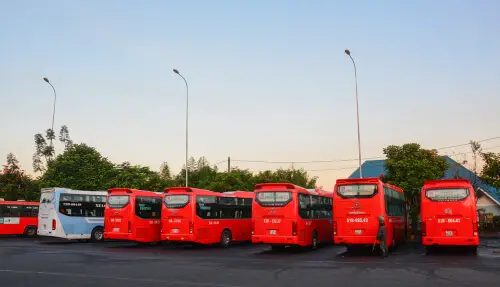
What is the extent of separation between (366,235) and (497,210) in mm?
36526

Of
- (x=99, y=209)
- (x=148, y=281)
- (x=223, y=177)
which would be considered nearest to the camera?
(x=148, y=281)

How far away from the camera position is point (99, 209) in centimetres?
3133

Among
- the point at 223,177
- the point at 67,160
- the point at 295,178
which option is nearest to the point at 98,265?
the point at 67,160

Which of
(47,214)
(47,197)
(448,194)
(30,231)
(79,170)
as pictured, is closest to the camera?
(448,194)

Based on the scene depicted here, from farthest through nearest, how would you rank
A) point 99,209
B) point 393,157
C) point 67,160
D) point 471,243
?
point 67,160
point 393,157
point 99,209
point 471,243

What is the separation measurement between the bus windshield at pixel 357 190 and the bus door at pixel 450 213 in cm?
252

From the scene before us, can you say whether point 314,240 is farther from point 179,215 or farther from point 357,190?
point 179,215

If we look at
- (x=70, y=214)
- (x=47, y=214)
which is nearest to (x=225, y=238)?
(x=70, y=214)

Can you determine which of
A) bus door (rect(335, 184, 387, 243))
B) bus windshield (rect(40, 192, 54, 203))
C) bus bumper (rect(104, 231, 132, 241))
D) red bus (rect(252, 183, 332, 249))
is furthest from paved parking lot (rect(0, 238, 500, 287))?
bus windshield (rect(40, 192, 54, 203))

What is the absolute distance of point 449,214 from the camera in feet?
67.2

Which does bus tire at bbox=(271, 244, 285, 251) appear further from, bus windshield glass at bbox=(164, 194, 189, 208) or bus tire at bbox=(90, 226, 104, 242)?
bus tire at bbox=(90, 226, 104, 242)

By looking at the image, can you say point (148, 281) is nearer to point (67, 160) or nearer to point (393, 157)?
point (393, 157)

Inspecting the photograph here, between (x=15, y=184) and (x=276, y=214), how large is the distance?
41941 mm

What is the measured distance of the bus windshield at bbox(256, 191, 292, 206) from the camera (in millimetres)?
22141
